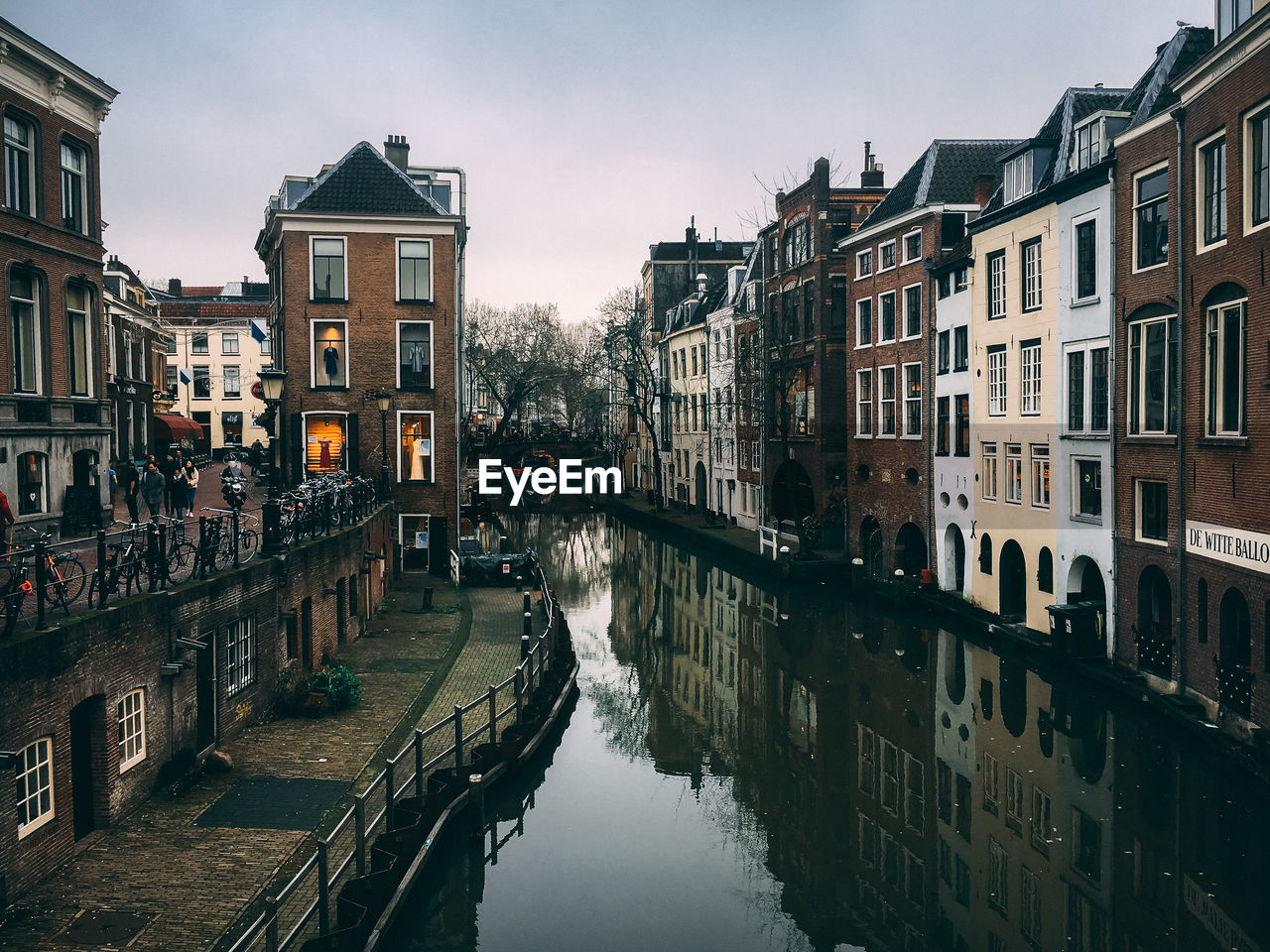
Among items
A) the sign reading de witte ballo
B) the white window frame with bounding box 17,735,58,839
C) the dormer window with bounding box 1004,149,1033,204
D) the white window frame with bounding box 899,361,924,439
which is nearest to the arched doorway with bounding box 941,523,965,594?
the white window frame with bounding box 899,361,924,439

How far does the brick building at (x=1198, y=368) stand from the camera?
18.8m

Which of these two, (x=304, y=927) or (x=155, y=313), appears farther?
(x=155, y=313)

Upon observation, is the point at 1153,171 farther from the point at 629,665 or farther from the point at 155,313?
the point at 155,313

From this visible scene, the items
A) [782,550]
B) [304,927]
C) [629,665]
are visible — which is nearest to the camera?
[304,927]

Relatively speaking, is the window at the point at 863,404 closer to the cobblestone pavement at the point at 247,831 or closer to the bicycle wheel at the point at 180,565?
the cobblestone pavement at the point at 247,831

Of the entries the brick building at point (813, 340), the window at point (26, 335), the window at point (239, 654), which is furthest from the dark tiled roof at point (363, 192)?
the window at point (239, 654)

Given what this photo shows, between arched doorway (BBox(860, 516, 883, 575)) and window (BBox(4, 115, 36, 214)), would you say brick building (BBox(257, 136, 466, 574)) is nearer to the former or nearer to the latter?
window (BBox(4, 115, 36, 214))

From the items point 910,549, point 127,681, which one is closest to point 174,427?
point 910,549

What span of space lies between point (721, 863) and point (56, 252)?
66.3 feet

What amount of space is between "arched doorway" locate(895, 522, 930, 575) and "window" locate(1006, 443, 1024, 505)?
26.5ft

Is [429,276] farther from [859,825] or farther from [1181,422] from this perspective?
[859,825]

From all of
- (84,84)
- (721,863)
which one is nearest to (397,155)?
(84,84)

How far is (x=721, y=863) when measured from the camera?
15.6 meters

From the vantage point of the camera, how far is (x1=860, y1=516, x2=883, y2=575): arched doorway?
4131 cm
